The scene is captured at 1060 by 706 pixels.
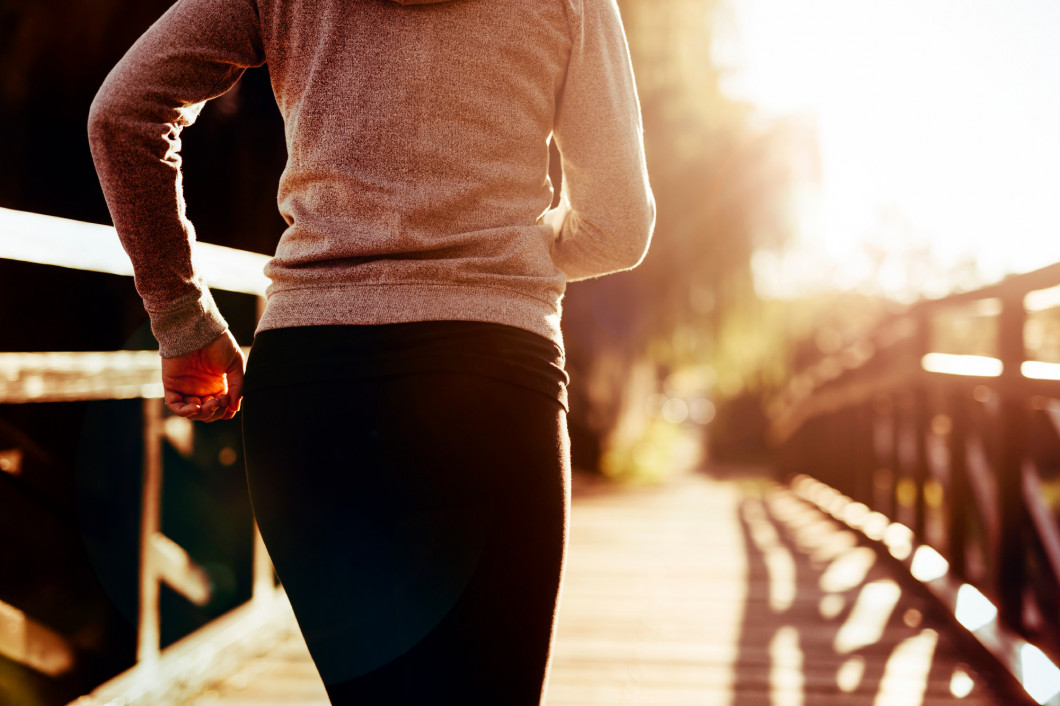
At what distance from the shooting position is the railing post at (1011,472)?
98.5 inches

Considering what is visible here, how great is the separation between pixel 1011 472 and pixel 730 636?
41.3 inches

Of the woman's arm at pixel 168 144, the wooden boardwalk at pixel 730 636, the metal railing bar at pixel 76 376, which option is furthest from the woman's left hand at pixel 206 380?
the wooden boardwalk at pixel 730 636

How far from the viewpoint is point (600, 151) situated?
3.10 feet

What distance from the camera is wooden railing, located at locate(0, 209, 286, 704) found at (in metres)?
1.69

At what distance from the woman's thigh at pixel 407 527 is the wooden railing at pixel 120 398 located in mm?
739

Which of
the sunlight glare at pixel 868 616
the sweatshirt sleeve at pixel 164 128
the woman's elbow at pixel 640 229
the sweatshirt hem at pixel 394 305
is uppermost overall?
the sweatshirt sleeve at pixel 164 128

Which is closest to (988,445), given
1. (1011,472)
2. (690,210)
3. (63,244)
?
(1011,472)

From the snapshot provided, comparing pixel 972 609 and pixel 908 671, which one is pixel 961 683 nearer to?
pixel 908 671

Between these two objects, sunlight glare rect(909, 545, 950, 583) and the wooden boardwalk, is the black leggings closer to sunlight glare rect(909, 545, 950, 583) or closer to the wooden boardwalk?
the wooden boardwalk

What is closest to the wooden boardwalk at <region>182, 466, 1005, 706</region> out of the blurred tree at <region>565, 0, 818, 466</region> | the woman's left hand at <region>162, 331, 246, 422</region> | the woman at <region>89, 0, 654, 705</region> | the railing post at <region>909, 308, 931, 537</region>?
the railing post at <region>909, 308, 931, 537</region>

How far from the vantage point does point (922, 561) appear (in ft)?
11.6

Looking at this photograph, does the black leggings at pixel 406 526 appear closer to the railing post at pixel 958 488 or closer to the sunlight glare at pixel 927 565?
the railing post at pixel 958 488

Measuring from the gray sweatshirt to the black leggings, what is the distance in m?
0.08

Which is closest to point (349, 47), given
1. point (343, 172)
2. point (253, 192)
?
point (343, 172)
